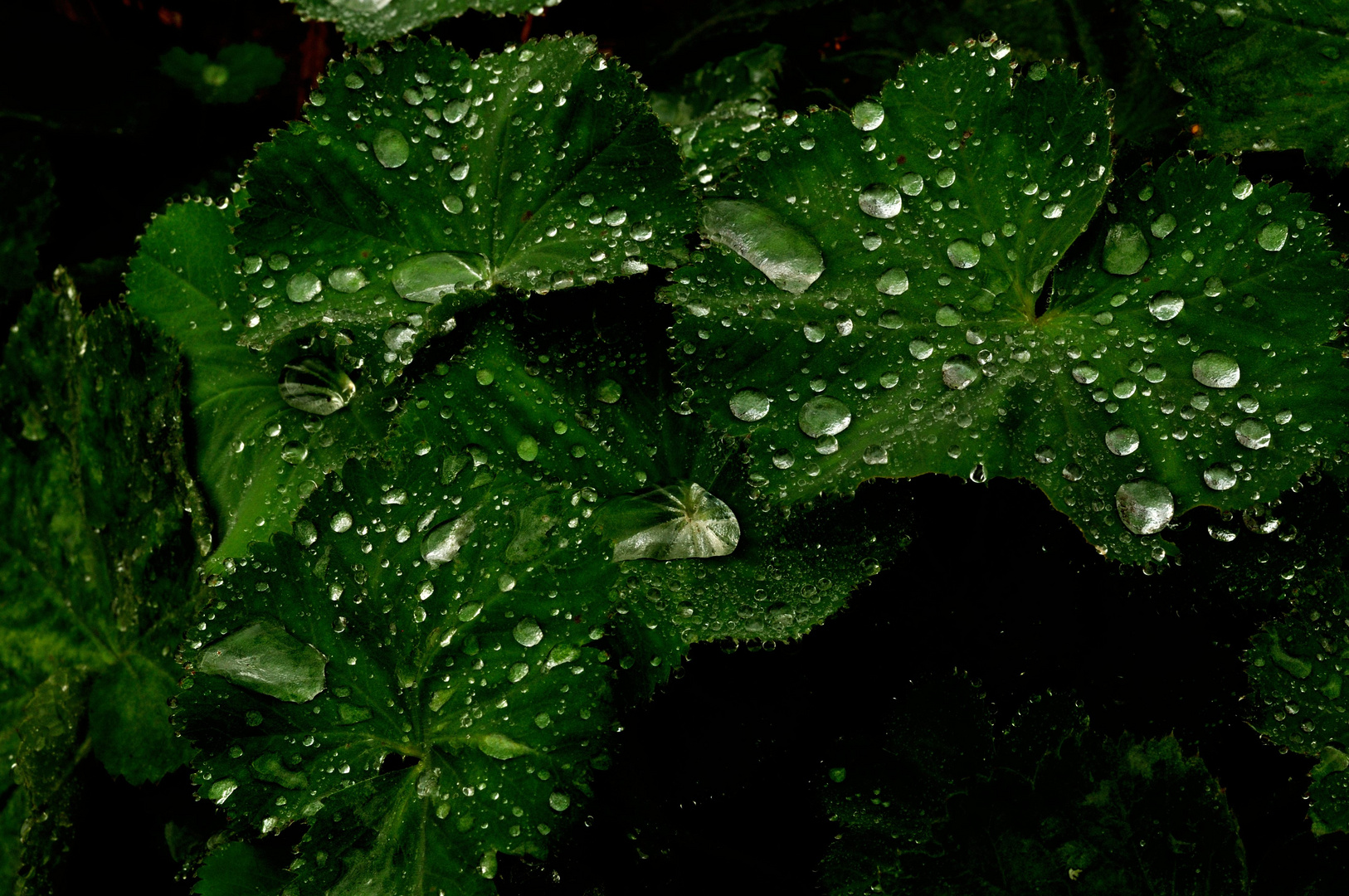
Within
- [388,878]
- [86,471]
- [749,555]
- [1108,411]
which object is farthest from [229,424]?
[1108,411]

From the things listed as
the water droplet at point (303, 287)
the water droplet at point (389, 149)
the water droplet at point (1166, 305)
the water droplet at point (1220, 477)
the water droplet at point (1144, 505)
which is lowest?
the water droplet at point (1144, 505)

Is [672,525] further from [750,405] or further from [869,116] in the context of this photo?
[869,116]

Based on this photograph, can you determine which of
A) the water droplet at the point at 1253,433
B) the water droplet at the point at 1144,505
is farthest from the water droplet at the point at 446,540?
the water droplet at the point at 1253,433

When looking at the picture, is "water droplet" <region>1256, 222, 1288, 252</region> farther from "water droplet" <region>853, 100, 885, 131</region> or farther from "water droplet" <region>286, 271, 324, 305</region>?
"water droplet" <region>286, 271, 324, 305</region>

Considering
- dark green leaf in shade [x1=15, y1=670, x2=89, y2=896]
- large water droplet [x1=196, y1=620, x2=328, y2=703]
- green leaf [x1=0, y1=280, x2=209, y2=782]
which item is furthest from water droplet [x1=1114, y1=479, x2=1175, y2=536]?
dark green leaf in shade [x1=15, y1=670, x2=89, y2=896]

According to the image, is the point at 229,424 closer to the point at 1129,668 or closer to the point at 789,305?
the point at 789,305

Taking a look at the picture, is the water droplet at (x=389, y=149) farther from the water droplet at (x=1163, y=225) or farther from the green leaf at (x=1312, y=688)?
the green leaf at (x=1312, y=688)
